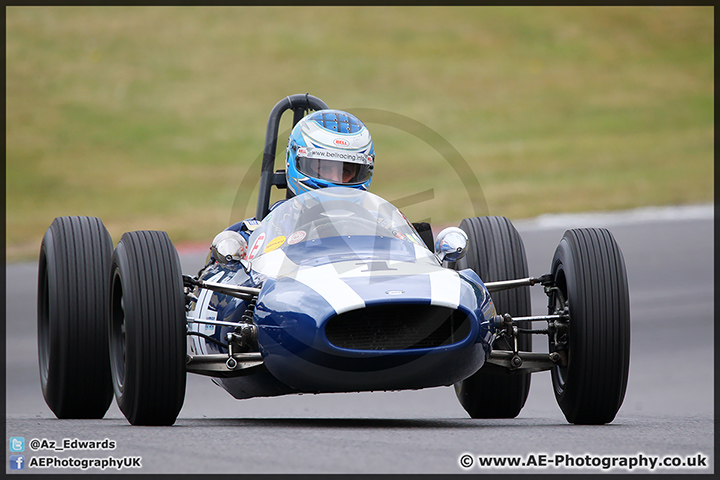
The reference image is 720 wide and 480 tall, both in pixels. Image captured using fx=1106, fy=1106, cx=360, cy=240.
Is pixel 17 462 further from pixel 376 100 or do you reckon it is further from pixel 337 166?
pixel 376 100

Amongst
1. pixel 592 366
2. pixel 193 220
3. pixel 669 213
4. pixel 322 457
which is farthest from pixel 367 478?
pixel 193 220

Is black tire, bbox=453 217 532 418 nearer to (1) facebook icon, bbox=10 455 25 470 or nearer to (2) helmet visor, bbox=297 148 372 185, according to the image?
(2) helmet visor, bbox=297 148 372 185

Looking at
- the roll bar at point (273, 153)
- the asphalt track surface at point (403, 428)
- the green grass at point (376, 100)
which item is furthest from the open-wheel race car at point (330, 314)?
the green grass at point (376, 100)

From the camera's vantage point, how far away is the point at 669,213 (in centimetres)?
2866

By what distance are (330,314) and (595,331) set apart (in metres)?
2.01

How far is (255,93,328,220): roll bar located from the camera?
10.2 meters

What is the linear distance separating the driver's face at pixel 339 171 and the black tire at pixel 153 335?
205 cm

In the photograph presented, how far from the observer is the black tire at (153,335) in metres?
7.31

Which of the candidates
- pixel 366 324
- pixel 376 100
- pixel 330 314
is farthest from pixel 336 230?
pixel 376 100

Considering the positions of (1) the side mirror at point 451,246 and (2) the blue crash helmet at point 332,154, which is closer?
(1) the side mirror at point 451,246

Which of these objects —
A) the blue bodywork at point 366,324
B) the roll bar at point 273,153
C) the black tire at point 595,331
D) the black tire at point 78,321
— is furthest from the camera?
the roll bar at point 273,153

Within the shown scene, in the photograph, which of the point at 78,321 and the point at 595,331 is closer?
the point at 595,331

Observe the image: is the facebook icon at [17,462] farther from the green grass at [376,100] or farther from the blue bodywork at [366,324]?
the green grass at [376,100]

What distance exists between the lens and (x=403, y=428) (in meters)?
7.36
